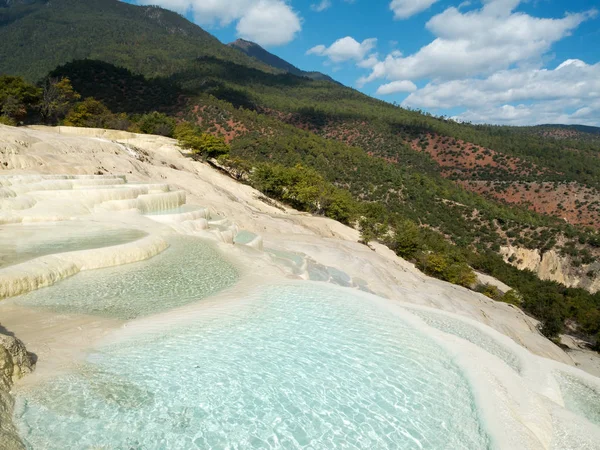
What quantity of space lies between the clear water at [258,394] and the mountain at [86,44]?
119 metres

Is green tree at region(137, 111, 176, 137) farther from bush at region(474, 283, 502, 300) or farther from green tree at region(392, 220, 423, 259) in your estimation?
bush at region(474, 283, 502, 300)

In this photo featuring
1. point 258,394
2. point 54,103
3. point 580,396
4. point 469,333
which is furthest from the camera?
point 54,103

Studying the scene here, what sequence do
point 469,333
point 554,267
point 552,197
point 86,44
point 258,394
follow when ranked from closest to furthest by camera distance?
point 258,394 < point 469,333 < point 554,267 < point 552,197 < point 86,44

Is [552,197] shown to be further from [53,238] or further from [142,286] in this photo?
[53,238]

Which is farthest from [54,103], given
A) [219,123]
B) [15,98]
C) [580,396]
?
[580,396]

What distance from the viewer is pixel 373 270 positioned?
67.5 ft

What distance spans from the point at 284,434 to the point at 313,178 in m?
38.7

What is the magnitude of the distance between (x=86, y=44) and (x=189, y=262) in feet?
495

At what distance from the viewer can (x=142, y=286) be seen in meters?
11.5

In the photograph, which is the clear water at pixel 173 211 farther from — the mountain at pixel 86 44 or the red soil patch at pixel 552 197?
the mountain at pixel 86 44

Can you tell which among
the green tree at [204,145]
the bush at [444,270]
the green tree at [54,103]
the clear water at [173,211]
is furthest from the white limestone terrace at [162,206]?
the green tree at [54,103]

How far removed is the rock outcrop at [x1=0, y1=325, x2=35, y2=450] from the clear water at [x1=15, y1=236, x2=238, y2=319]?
309cm

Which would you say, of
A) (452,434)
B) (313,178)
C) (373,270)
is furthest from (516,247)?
(452,434)

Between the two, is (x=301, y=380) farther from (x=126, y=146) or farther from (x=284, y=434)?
(x=126, y=146)
